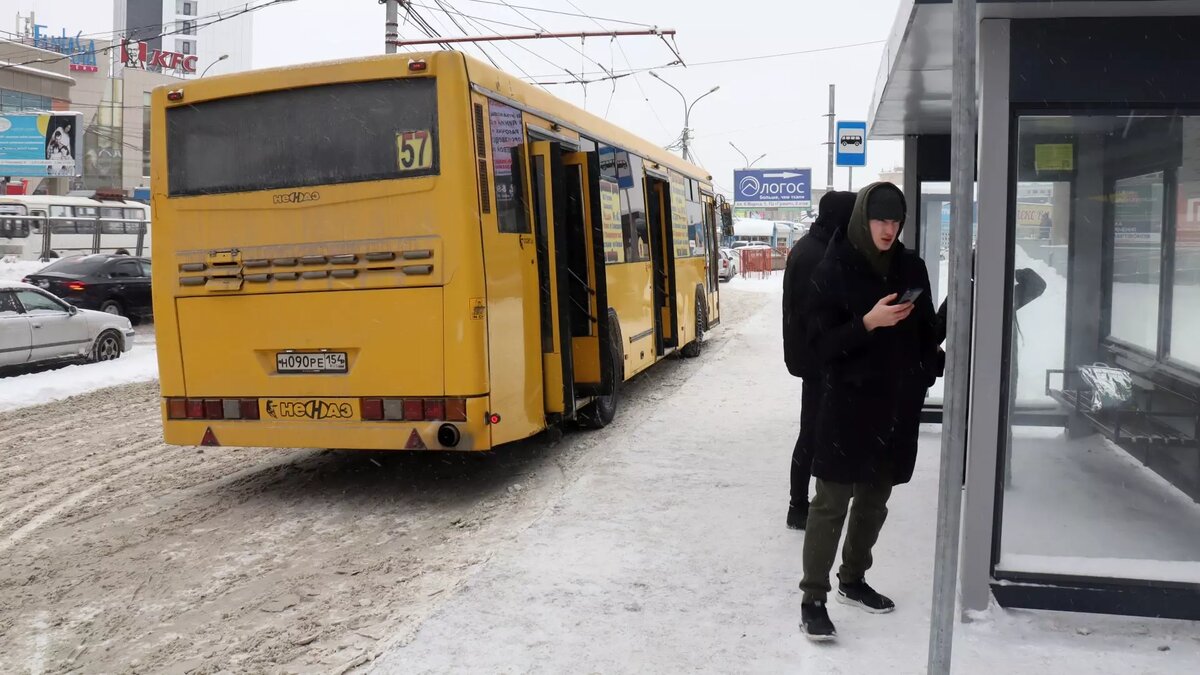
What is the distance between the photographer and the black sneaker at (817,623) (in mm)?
4289

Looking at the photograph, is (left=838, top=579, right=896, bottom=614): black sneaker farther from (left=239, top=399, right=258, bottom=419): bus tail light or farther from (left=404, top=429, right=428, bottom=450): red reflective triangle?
(left=239, top=399, right=258, bottom=419): bus tail light

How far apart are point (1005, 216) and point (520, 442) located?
5783 millimetres

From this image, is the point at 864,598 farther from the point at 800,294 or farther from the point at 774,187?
the point at 774,187

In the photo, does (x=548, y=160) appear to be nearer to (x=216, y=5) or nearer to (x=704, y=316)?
(x=704, y=316)

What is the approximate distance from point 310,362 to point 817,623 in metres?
4.01

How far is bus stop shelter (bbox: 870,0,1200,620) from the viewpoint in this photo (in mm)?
4395

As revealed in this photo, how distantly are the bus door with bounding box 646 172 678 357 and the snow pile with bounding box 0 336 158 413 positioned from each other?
23.0ft

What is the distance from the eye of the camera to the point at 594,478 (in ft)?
24.1

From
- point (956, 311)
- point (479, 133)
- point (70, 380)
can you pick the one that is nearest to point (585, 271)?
point (479, 133)

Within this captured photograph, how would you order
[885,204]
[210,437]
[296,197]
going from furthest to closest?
[210,437], [296,197], [885,204]

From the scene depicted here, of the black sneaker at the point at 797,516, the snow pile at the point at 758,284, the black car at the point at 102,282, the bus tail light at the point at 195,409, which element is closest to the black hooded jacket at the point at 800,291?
the black sneaker at the point at 797,516

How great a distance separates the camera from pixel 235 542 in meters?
6.25

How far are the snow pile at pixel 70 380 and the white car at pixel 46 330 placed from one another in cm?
22

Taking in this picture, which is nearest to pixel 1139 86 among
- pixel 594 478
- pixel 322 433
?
pixel 594 478
